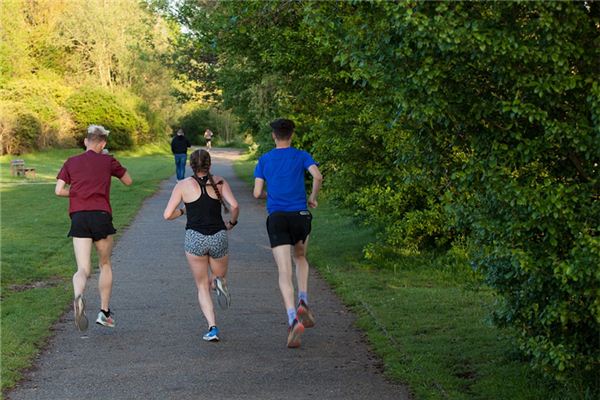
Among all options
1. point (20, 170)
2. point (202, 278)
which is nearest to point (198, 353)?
point (202, 278)

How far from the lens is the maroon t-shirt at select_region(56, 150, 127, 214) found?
8.55m

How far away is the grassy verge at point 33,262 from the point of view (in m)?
8.18

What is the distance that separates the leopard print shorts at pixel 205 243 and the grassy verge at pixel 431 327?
5.36ft

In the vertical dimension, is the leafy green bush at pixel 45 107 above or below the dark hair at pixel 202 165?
below

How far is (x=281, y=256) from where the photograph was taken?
8422 millimetres

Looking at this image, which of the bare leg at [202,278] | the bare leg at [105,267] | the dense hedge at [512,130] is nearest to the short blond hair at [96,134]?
the bare leg at [105,267]

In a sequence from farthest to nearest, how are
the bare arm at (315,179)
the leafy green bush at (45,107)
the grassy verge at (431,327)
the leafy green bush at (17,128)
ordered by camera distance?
the leafy green bush at (45,107) < the leafy green bush at (17,128) < the bare arm at (315,179) < the grassy verge at (431,327)

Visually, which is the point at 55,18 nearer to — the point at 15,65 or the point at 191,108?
the point at 15,65

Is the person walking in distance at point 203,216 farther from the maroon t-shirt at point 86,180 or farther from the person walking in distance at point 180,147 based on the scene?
the person walking in distance at point 180,147

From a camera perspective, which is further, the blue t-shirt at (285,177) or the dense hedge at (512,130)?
the blue t-shirt at (285,177)

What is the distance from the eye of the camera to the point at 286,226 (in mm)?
8398

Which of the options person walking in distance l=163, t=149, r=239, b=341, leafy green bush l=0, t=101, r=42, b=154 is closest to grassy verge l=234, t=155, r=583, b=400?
person walking in distance l=163, t=149, r=239, b=341

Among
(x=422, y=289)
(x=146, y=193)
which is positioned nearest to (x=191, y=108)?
(x=146, y=193)

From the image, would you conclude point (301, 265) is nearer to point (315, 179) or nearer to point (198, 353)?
point (315, 179)
